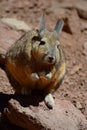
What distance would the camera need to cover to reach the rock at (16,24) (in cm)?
1020

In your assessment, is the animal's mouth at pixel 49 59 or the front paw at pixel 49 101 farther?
the front paw at pixel 49 101

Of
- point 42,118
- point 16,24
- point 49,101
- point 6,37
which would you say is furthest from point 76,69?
point 42,118

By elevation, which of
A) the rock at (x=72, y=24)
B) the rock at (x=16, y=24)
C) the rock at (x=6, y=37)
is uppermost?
the rock at (x=6, y=37)

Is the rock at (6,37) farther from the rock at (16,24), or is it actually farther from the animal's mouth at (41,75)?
the animal's mouth at (41,75)

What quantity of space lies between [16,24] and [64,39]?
0.99 m

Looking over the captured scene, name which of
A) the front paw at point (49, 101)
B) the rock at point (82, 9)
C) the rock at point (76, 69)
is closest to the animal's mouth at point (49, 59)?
the front paw at point (49, 101)

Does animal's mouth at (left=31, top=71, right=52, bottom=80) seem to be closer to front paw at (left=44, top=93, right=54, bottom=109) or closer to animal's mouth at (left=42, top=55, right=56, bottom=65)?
animal's mouth at (left=42, top=55, right=56, bottom=65)

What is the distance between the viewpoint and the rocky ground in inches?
269

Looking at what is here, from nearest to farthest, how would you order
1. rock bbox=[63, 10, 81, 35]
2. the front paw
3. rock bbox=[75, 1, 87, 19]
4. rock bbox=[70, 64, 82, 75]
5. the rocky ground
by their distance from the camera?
the front paw → the rocky ground → rock bbox=[70, 64, 82, 75] → rock bbox=[63, 10, 81, 35] → rock bbox=[75, 1, 87, 19]

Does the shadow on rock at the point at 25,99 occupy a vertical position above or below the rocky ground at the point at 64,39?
above

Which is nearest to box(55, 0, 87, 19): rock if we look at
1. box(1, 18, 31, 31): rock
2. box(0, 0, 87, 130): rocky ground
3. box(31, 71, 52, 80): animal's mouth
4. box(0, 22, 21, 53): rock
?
box(0, 0, 87, 130): rocky ground

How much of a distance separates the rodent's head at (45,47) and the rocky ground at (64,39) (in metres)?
0.60

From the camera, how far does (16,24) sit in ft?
34.0

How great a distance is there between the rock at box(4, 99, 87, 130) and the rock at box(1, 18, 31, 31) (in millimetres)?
3727
